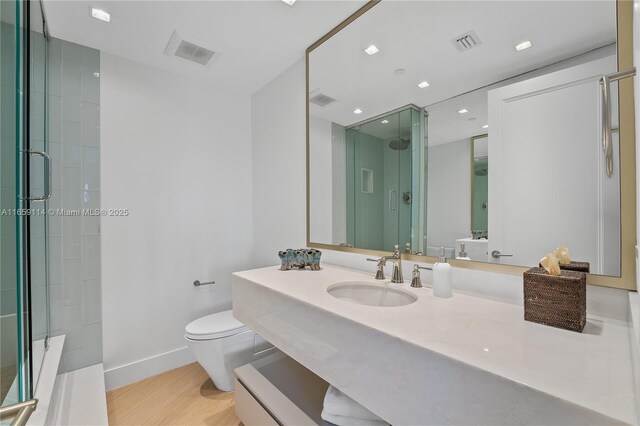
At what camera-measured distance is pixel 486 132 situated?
1137 mm

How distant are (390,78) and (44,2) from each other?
6.35 feet

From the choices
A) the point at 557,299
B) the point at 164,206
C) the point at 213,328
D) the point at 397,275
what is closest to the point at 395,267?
the point at 397,275

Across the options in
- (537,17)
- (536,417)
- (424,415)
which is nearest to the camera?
(536,417)

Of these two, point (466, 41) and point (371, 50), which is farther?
point (371, 50)

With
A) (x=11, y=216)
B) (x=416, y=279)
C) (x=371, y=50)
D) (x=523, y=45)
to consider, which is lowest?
(x=416, y=279)

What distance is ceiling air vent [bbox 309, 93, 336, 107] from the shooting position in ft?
6.23

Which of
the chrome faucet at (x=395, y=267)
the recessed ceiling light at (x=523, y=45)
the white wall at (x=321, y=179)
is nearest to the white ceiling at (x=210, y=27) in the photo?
the white wall at (x=321, y=179)

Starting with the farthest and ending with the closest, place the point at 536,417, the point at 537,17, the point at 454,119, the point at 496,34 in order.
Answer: the point at 454,119, the point at 496,34, the point at 537,17, the point at 536,417

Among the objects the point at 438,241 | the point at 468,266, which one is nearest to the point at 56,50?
the point at 438,241

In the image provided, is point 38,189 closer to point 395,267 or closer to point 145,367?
point 145,367

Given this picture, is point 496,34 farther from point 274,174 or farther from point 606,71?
point 274,174

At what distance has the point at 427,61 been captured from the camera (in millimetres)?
1371

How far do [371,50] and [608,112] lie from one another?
45.2 inches

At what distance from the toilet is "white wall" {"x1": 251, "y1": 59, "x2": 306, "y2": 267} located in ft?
2.18
